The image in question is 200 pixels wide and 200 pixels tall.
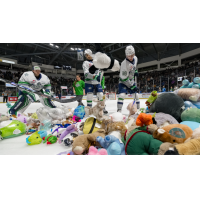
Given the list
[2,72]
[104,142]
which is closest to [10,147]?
[104,142]

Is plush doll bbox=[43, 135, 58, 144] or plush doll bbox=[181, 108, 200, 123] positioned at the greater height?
plush doll bbox=[181, 108, 200, 123]

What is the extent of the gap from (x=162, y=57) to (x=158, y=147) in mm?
13401

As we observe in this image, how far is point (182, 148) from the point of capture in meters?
0.62

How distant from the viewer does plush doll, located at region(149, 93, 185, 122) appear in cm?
123

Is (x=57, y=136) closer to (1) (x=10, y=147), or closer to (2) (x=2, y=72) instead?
(1) (x=10, y=147)

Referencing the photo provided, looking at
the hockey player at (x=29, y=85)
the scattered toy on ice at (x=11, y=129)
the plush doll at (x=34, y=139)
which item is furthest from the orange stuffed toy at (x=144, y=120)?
the hockey player at (x=29, y=85)

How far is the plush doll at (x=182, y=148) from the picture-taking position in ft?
2.04

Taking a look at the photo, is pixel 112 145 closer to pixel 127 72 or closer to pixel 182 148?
pixel 182 148

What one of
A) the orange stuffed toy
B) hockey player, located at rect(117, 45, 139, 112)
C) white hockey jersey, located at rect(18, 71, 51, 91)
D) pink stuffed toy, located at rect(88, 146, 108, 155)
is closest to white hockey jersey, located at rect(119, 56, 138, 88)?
hockey player, located at rect(117, 45, 139, 112)

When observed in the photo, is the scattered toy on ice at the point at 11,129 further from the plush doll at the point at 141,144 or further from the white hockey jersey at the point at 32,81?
the plush doll at the point at 141,144

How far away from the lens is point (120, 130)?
1028mm

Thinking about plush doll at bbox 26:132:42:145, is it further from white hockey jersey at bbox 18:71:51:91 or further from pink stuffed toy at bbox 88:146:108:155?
white hockey jersey at bbox 18:71:51:91

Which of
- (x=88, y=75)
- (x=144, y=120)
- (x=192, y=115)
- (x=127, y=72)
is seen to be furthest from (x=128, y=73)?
(x=144, y=120)

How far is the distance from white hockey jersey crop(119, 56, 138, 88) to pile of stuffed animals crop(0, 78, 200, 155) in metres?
0.52
